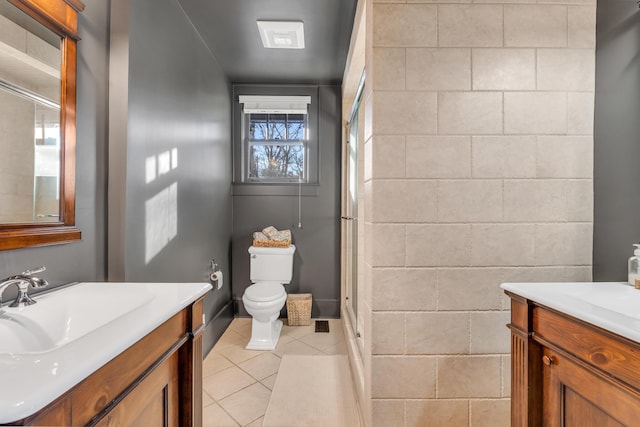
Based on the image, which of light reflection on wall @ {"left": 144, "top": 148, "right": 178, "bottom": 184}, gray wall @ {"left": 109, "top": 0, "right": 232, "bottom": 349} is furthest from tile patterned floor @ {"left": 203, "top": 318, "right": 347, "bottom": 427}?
light reflection on wall @ {"left": 144, "top": 148, "right": 178, "bottom": 184}

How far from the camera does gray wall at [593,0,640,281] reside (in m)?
1.19

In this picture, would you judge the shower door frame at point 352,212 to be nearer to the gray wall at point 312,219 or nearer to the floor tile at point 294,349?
the gray wall at point 312,219

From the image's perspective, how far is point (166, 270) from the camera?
181 centimetres

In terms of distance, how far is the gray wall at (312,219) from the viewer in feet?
10.3

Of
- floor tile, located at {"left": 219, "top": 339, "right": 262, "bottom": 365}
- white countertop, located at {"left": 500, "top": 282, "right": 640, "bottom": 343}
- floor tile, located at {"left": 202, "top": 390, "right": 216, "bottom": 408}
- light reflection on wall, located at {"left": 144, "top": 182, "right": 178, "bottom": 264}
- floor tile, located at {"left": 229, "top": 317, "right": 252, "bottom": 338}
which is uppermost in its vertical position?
light reflection on wall, located at {"left": 144, "top": 182, "right": 178, "bottom": 264}

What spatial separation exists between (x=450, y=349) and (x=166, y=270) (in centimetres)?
157

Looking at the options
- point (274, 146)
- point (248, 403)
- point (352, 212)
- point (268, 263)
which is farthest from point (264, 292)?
point (274, 146)

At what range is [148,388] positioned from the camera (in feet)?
2.58

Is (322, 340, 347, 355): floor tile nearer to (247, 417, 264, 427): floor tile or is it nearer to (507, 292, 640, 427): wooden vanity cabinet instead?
(247, 417, 264, 427): floor tile

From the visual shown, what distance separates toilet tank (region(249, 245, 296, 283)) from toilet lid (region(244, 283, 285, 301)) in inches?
6.4

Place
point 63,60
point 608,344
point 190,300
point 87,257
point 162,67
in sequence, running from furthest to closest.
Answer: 1. point 162,67
2. point 87,257
3. point 63,60
4. point 190,300
5. point 608,344

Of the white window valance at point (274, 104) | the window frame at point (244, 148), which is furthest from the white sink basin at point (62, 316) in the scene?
the white window valance at point (274, 104)

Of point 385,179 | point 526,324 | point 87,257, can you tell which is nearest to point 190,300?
point 87,257

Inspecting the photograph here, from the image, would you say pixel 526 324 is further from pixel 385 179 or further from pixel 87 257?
pixel 87 257
